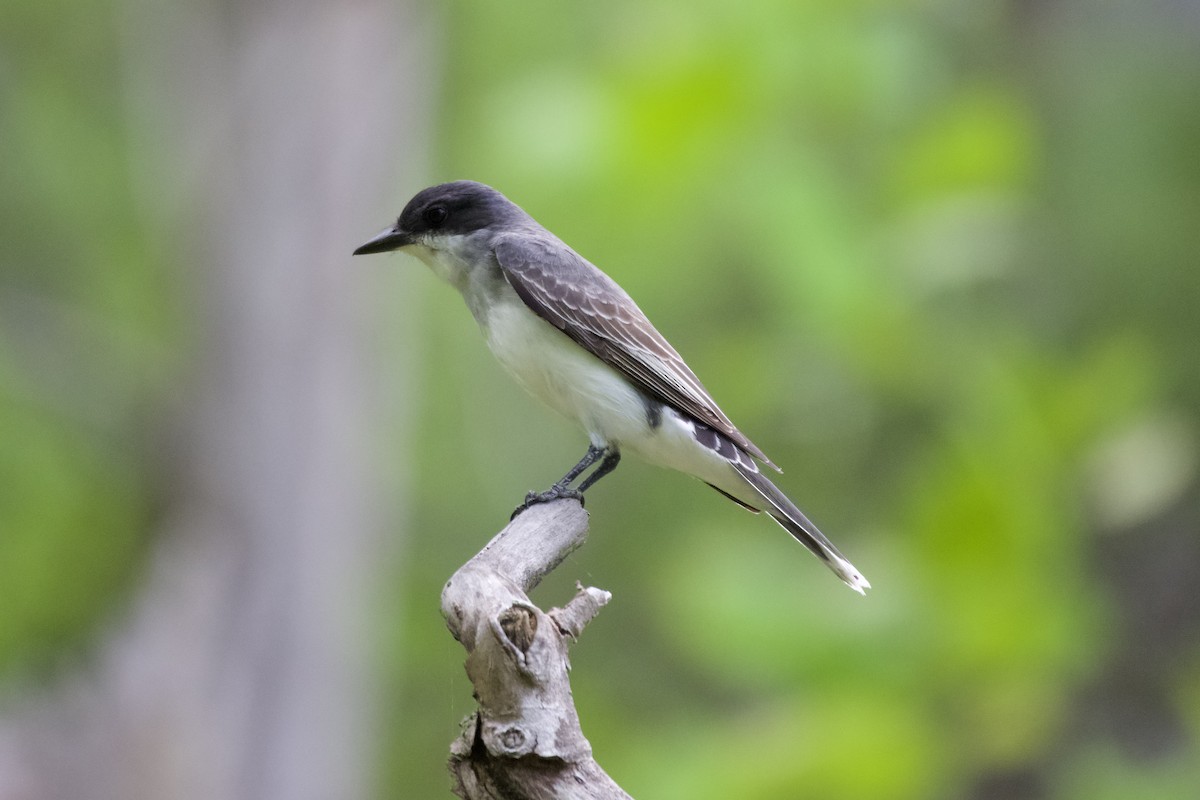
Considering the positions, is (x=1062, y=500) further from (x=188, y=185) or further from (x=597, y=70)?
(x=188, y=185)

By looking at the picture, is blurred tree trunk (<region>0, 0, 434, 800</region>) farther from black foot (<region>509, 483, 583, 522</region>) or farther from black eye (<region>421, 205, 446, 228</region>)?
black foot (<region>509, 483, 583, 522</region>)

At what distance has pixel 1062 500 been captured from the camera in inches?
245

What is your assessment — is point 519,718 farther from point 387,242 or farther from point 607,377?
point 387,242

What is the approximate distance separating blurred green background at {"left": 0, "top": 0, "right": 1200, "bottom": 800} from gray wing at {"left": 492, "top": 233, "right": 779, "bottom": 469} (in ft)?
4.30

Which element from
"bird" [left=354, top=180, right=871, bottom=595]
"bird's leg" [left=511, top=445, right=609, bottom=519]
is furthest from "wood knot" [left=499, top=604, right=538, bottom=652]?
"bird" [left=354, top=180, right=871, bottom=595]

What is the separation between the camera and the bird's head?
16.6 ft

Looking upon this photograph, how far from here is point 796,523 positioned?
178 inches

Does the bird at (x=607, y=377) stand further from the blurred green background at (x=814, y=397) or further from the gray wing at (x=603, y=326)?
the blurred green background at (x=814, y=397)

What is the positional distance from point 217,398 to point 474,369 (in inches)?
79.4

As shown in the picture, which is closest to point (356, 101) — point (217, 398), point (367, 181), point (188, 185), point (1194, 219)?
point (367, 181)

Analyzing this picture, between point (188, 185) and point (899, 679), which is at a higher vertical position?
point (188, 185)

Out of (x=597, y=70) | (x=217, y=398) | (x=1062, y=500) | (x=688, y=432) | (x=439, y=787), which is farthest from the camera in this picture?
(x=439, y=787)

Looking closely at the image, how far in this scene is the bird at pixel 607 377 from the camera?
4.63 meters

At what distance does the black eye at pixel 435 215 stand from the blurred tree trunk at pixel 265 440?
202cm
